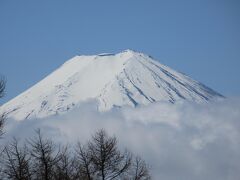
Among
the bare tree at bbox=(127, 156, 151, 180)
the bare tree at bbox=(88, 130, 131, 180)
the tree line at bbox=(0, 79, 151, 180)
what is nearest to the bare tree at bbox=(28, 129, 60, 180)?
the tree line at bbox=(0, 79, 151, 180)

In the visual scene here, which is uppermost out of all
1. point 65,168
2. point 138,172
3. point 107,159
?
point 65,168

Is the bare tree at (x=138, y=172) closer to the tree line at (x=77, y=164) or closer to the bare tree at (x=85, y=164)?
the tree line at (x=77, y=164)

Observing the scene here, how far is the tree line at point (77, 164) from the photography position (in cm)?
2514

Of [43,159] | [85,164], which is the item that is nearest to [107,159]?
[85,164]

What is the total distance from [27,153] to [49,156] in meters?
0.82

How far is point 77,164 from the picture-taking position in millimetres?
26656

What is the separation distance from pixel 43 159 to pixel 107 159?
2.29 meters

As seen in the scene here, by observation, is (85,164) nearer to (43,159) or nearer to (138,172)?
(43,159)

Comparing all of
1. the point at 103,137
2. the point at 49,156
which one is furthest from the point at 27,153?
the point at 103,137

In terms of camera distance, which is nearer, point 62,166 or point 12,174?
point 12,174

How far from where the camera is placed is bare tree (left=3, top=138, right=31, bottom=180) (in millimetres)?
24906

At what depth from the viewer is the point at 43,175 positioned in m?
25.5

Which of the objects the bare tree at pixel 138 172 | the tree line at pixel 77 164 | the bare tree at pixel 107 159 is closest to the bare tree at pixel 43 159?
the tree line at pixel 77 164

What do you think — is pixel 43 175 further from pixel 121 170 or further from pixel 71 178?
pixel 121 170
